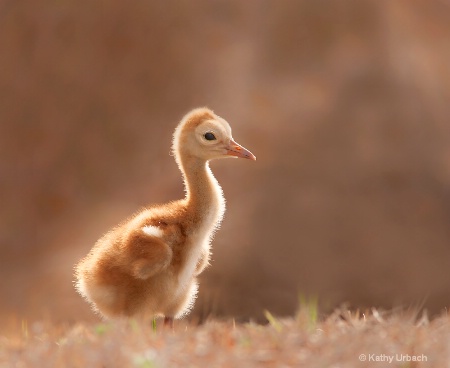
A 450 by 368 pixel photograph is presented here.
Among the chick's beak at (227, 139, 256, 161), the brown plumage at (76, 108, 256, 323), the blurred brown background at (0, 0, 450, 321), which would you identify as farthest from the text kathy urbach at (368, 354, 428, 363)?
the blurred brown background at (0, 0, 450, 321)

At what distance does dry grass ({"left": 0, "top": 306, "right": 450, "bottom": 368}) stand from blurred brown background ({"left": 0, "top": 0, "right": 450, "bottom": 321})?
256cm

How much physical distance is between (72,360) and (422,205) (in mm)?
3729

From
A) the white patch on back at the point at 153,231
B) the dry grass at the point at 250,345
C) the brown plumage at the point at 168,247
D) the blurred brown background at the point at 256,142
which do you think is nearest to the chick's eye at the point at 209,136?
the brown plumage at the point at 168,247

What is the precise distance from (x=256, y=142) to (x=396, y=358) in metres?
3.42

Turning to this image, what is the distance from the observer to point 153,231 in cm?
303

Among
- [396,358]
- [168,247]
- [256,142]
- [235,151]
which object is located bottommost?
[396,358]

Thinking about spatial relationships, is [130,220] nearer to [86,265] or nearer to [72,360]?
[86,265]

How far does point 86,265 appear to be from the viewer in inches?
124

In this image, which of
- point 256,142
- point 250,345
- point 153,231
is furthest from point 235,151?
point 256,142

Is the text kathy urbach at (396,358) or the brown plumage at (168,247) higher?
the brown plumage at (168,247)

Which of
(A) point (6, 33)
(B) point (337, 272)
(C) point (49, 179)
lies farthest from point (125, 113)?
(B) point (337, 272)

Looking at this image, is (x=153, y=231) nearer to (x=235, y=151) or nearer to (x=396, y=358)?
(x=235, y=151)

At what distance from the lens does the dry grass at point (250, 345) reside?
218 cm

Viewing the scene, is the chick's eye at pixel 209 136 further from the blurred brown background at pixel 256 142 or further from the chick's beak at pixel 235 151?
the blurred brown background at pixel 256 142
